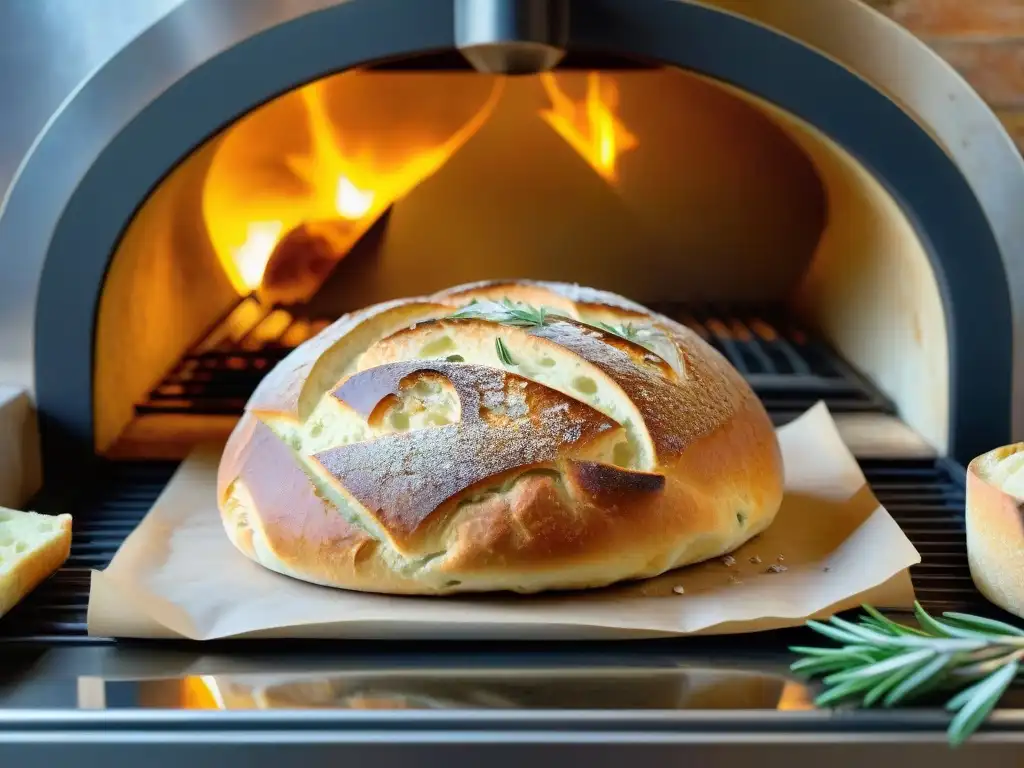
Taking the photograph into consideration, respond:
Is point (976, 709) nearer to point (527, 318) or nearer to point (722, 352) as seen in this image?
point (527, 318)

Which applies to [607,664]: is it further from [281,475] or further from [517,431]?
[281,475]

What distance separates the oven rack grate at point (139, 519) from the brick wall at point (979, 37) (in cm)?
47

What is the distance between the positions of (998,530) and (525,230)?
1207 mm

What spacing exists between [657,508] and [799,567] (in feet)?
0.62

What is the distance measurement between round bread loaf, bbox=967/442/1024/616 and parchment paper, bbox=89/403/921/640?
0.20ft

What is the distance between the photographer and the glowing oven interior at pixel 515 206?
5.73ft

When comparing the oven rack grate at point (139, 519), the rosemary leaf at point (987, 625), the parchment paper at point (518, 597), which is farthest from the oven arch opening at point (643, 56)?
the rosemary leaf at point (987, 625)

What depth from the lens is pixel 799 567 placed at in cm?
108

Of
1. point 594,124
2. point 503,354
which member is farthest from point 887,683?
point 594,124

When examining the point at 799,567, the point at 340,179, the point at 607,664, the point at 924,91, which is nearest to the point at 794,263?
the point at 924,91

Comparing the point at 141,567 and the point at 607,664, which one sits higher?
the point at 141,567

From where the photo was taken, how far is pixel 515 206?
1.99 metres

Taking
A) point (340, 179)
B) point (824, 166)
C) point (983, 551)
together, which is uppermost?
point (340, 179)

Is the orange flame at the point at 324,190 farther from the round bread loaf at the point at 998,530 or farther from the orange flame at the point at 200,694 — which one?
the round bread loaf at the point at 998,530
